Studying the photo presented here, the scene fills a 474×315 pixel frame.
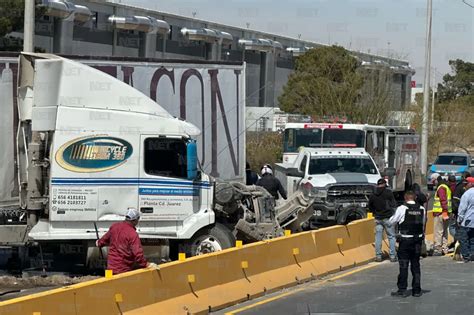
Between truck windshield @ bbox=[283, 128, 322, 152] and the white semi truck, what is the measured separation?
12.1 m

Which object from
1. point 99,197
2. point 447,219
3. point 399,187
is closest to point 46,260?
point 99,197

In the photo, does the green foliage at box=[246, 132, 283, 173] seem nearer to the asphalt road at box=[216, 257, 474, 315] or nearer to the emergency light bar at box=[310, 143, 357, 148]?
the emergency light bar at box=[310, 143, 357, 148]

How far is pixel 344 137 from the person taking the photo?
25.6 meters

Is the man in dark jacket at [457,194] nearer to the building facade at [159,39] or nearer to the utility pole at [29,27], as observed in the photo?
the utility pole at [29,27]

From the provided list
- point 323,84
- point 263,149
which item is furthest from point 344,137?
point 323,84

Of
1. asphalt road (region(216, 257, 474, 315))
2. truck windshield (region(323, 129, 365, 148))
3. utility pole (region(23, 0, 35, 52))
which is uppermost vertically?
utility pole (region(23, 0, 35, 52))

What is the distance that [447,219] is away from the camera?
17.3 metres

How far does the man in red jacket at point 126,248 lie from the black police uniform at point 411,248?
3933 mm

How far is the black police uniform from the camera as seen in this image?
11.9 m

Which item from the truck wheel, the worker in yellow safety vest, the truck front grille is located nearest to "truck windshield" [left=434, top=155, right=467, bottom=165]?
the truck front grille

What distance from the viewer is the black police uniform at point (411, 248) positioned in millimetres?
11930

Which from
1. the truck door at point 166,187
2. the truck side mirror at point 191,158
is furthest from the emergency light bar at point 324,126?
the truck side mirror at point 191,158

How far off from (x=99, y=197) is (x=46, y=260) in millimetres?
1525

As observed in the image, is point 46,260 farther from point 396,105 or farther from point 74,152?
point 396,105
